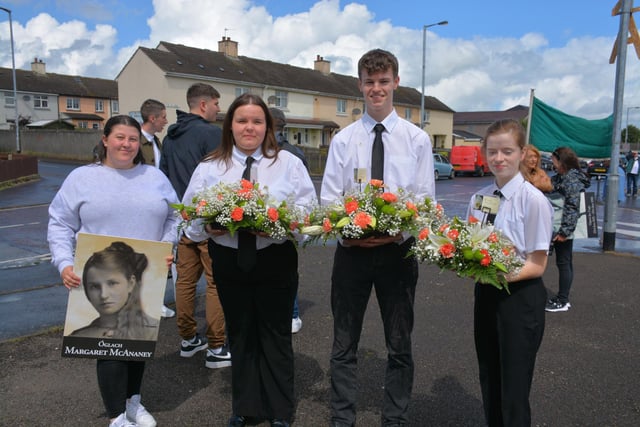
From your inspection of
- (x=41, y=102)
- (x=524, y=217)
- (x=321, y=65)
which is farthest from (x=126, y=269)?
(x=41, y=102)

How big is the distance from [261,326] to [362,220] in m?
1.20

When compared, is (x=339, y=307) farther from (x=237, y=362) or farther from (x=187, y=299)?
(x=187, y=299)

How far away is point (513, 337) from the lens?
2.96m

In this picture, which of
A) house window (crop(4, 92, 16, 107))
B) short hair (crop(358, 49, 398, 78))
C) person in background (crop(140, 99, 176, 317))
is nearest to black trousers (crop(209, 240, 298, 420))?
short hair (crop(358, 49, 398, 78))

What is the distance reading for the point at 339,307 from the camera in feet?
11.5

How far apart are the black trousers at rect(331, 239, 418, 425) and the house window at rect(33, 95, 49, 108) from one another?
66.1 m

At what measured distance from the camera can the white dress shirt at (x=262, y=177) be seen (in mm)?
3395

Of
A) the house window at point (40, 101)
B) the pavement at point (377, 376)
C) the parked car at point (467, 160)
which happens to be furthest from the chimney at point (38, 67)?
the pavement at point (377, 376)

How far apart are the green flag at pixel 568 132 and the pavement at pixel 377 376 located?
3.10 meters

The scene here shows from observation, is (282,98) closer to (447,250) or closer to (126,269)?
(126,269)

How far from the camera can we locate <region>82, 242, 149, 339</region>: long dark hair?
3293 mm

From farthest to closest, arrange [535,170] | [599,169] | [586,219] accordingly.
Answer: [599,169] < [586,219] < [535,170]

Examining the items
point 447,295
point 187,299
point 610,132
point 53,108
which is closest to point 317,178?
point 610,132

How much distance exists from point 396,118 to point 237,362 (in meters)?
2.04
